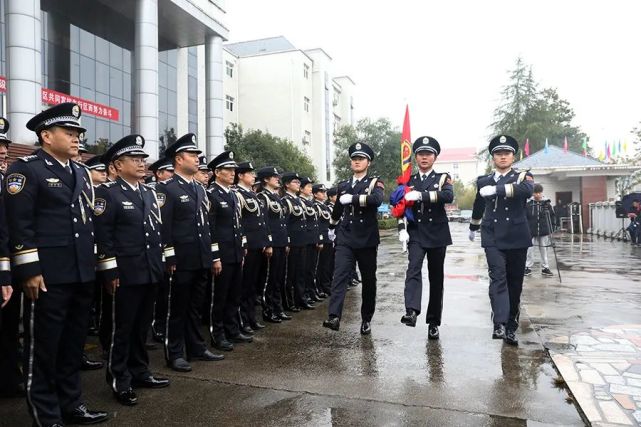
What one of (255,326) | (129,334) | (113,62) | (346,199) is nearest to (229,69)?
(113,62)

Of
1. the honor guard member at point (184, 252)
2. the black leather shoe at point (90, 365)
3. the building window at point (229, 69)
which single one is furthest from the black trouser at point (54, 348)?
the building window at point (229, 69)

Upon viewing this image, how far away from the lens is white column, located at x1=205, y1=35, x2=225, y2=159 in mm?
23953

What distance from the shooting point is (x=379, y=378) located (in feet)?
13.2

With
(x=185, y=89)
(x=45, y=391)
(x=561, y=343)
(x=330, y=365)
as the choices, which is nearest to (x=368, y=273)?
(x=330, y=365)

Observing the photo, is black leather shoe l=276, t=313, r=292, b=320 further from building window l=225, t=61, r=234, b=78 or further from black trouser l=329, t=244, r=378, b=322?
building window l=225, t=61, r=234, b=78

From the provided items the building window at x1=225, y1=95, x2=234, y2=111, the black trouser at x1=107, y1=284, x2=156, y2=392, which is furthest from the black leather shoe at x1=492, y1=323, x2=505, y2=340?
the building window at x1=225, y1=95, x2=234, y2=111

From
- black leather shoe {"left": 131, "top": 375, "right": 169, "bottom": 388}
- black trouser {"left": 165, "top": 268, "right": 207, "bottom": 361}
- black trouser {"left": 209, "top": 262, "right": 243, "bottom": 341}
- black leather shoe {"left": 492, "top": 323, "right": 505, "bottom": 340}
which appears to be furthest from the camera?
black leather shoe {"left": 492, "top": 323, "right": 505, "bottom": 340}

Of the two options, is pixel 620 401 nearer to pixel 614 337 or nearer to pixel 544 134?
pixel 614 337

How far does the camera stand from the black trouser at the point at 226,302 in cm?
507

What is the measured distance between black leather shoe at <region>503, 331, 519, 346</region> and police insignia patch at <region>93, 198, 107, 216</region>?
151 inches

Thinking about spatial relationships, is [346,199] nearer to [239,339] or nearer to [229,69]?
[239,339]

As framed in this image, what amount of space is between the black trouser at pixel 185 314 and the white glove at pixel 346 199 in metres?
1.66

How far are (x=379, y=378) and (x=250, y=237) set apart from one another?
248 cm

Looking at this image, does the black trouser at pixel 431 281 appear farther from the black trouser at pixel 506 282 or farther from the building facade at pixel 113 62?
the building facade at pixel 113 62
